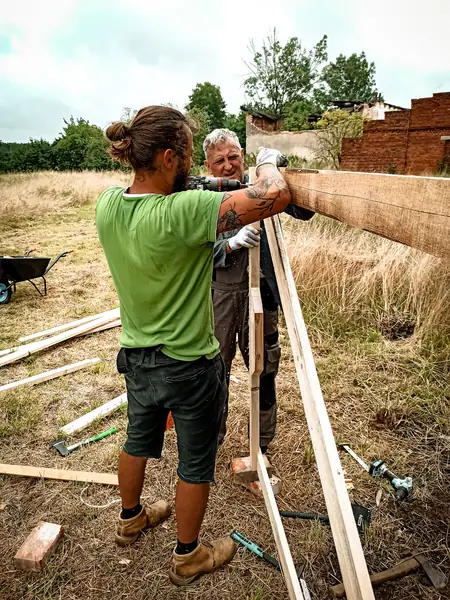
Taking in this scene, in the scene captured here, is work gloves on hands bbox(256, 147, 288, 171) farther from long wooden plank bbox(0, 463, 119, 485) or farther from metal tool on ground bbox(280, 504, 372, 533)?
long wooden plank bbox(0, 463, 119, 485)

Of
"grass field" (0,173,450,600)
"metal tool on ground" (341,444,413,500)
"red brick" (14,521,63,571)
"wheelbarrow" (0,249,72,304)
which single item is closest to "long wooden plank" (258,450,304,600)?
"grass field" (0,173,450,600)

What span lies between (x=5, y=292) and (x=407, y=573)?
18.1ft

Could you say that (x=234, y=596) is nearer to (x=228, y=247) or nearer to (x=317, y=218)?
(x=228, y=247)

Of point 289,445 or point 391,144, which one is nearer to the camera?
point 289,445

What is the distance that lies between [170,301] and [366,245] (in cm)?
419

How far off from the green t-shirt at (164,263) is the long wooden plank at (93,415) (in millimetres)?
1702

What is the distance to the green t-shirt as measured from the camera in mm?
1281

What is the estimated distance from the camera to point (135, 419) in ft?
5.74

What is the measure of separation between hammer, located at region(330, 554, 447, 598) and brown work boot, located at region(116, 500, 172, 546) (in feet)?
3.09

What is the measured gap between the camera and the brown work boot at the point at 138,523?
203 cm

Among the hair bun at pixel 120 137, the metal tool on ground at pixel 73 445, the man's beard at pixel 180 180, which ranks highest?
the hair bun at pixel 120 137

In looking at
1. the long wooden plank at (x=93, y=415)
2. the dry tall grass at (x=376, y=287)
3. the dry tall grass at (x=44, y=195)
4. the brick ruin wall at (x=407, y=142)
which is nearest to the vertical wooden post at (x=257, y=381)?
the long wooden plank at (x=93, y=415)

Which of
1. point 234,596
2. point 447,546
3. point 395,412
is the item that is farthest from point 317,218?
point 234,596

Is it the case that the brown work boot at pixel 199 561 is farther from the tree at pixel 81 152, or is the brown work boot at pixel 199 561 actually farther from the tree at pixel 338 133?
the tree at pixel 81 152
